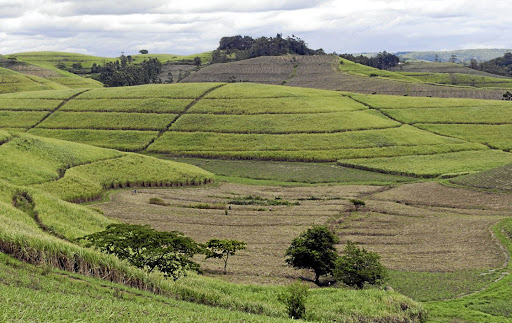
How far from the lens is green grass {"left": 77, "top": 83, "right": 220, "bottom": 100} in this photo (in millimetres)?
154562

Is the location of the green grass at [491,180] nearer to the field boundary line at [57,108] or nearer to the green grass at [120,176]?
the green grass at [120,176]

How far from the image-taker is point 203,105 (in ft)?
471

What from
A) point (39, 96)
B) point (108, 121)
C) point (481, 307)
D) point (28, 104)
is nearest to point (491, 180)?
point (481, 307)

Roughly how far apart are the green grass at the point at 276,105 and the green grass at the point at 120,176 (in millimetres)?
45679

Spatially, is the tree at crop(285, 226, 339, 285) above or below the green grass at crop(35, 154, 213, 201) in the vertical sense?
above

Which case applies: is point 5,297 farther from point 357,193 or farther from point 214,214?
point 357,193

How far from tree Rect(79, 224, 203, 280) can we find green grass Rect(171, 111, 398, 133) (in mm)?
88474

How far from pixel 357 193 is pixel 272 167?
26941mm

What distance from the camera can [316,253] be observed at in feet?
133

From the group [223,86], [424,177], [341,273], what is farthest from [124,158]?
[223,86]

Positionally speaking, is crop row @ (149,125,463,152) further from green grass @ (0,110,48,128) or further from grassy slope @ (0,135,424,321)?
grassy slope @ (0,135,424,321)

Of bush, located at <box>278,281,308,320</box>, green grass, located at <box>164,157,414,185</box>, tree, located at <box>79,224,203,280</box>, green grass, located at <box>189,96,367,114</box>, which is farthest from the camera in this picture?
green grass, located at <box>189,96,367,114</box>

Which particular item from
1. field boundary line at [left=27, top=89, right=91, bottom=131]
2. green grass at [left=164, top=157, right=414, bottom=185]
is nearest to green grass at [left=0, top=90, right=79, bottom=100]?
field boundary line at [left=27, top=89, right=91, bottom=131]

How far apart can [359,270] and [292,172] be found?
59.8 metres
